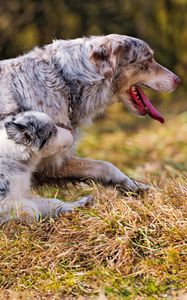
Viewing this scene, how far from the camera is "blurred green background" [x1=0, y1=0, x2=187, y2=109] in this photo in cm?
1597

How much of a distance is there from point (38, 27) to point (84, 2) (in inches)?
41.8

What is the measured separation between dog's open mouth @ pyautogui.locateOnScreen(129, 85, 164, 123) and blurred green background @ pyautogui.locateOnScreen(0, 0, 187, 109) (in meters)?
10.1

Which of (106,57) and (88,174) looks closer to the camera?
(106,57)

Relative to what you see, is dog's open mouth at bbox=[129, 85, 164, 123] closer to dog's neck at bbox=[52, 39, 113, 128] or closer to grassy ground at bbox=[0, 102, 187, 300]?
dog's neck at bbox=[52, 39, 113, 128]

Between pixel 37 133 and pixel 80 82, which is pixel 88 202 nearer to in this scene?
pixel 37 133

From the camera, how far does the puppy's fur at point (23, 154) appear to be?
5090 millimetres

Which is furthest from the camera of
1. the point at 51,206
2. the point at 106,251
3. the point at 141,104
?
the point at 141,104

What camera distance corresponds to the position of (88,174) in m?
5.82

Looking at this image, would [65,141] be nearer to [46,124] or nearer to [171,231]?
[46,124]

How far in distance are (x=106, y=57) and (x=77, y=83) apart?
0.30 meters

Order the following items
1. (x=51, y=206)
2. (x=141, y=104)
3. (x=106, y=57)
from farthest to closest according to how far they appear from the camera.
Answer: (x=141, y=104) < (x=106, y=57) < (x=51, y=206)

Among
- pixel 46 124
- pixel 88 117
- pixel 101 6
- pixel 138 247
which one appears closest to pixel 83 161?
pixel 88 117

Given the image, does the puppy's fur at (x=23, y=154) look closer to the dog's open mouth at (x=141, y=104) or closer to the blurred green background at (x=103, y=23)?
the dog's open mouth at (x=141, y=104)

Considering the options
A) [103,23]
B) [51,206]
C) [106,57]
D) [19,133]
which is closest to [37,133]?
[19,133]
